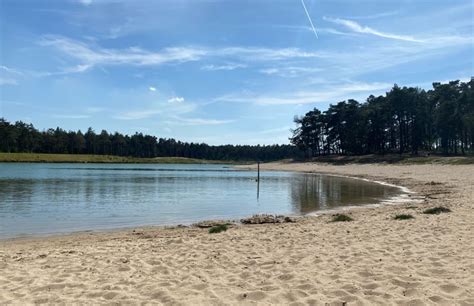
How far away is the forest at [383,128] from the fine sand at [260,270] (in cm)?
7075

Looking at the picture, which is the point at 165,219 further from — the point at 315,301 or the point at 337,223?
the point at 315,301

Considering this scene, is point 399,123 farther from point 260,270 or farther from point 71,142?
point 71,142

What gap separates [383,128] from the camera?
100m

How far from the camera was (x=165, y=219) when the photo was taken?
2039 centimetres

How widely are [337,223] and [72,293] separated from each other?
434 inches

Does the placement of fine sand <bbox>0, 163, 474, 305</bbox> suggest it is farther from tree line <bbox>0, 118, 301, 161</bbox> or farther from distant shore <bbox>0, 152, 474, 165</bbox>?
tree line <bbox>0, 118, 301, 161</bbox>

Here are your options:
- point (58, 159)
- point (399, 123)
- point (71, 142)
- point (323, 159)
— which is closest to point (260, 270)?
point (399, 123)

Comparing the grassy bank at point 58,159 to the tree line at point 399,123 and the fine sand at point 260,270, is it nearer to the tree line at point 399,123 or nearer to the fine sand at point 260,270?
the tree line at point 399,123

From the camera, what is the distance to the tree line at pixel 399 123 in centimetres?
7944

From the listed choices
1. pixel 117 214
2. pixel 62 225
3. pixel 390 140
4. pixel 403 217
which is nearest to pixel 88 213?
pixel 117 214

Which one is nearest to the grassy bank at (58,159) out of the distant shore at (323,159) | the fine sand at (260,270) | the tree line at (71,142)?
the distant shore at (323,159)

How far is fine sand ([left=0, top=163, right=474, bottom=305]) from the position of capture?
6707 mm

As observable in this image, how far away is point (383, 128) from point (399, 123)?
4.39 meters

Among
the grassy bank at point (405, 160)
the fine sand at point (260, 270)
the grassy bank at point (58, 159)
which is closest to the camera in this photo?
the fine sand at point (260, 270)
